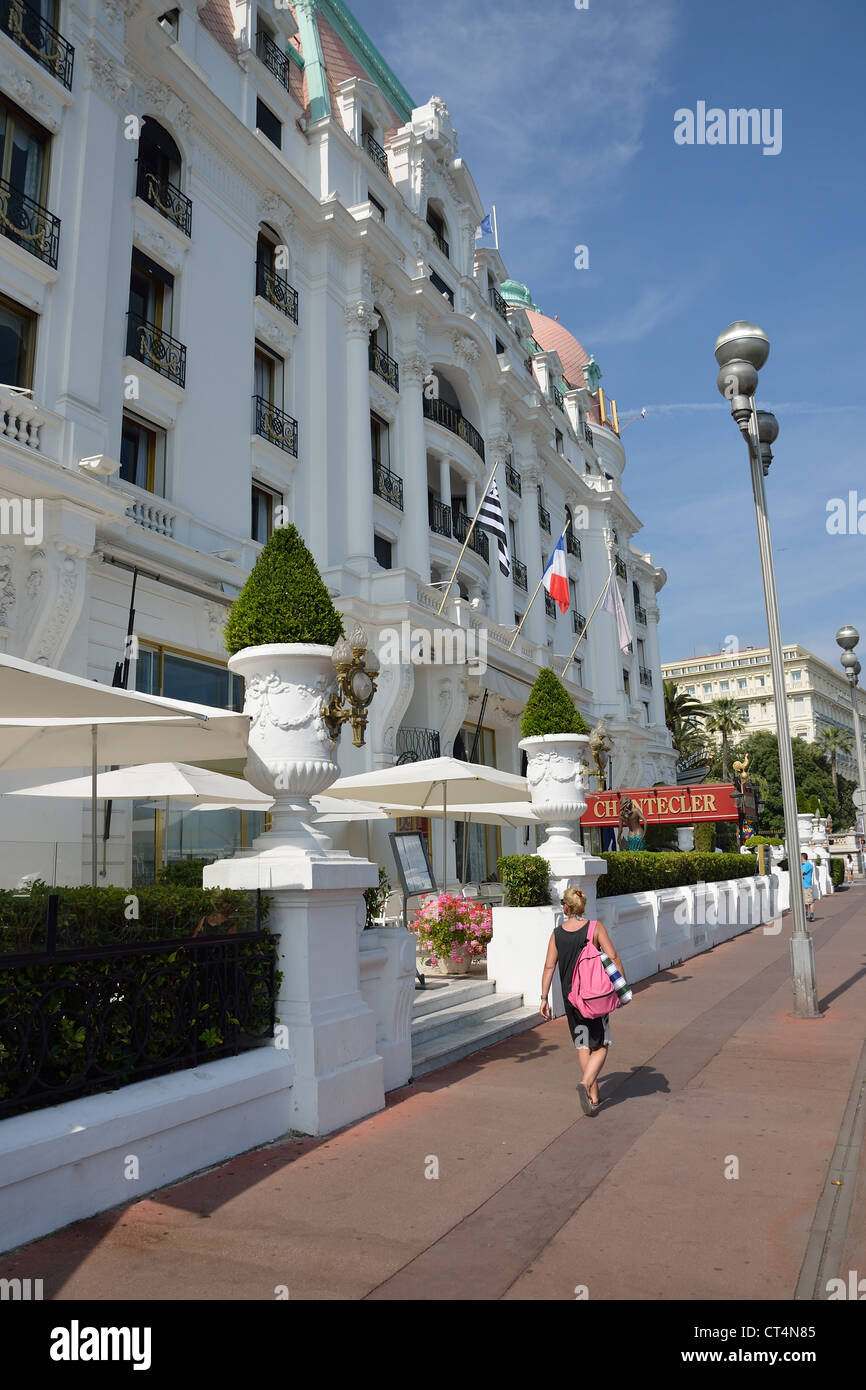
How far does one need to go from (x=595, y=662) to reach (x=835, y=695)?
311 feet

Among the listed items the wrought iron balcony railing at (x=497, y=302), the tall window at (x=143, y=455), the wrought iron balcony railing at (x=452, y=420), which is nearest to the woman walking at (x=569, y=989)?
the tall window at (x=143, y=455)

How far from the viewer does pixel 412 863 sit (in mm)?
11172

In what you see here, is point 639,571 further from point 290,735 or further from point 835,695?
point 835,695

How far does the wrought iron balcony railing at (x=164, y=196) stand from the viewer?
51.5ft

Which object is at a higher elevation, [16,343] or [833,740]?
[833,740]

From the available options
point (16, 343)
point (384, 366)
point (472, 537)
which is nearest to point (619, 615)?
point (472, 537)

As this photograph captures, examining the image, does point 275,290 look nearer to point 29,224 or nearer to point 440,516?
point 29,224

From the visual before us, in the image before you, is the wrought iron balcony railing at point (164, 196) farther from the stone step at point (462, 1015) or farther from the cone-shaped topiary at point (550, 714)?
the stone step at point (462, 1015)

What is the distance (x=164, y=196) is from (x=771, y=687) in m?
103

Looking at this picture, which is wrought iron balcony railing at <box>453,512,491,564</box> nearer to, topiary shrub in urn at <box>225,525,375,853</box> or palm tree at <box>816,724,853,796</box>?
topiary shrub in urn at <box>225,525,375,853</box>

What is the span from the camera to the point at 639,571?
145 feet

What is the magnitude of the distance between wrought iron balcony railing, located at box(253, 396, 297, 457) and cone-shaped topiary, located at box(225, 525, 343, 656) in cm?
1152

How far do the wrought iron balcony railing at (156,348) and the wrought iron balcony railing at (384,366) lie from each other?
23.0 ft
